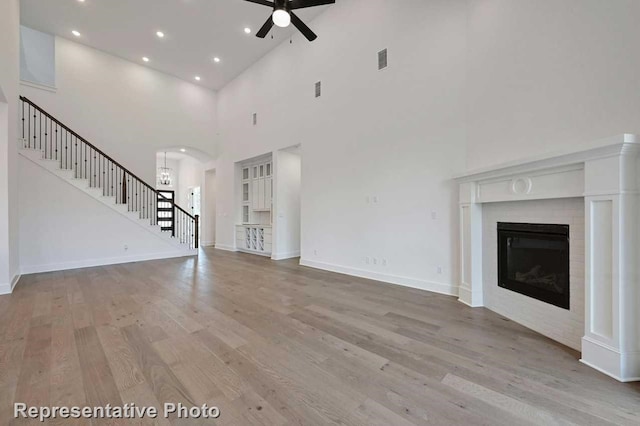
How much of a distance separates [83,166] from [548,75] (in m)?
9.46

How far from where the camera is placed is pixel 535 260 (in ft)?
8.98

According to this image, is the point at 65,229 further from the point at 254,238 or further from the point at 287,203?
the point at 287,203

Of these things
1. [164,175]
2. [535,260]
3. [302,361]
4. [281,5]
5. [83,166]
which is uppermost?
[281,5]

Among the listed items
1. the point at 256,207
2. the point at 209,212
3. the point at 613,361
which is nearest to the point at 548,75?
the point at 613,361

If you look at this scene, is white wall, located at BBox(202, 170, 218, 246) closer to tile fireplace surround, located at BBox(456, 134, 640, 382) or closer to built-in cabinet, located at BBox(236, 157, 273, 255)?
built-in cabinet, located at BBox(236, 157, 273, 255)

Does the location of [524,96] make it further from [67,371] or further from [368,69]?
[67,371]

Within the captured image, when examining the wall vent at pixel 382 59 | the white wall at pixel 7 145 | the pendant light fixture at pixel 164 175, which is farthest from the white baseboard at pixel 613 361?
the pendant light fixture at pixel 164 175

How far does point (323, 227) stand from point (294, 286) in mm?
1733

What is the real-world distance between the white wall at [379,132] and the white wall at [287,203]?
62cm

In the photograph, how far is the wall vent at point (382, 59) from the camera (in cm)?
451

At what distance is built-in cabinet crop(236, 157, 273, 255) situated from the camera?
24.9 ft

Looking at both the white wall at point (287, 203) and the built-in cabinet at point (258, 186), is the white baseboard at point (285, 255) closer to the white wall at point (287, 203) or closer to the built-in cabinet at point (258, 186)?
the white wall at point (287, 203)

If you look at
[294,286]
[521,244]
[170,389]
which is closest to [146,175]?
[294,286]

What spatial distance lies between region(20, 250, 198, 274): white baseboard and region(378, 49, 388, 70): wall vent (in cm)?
658
